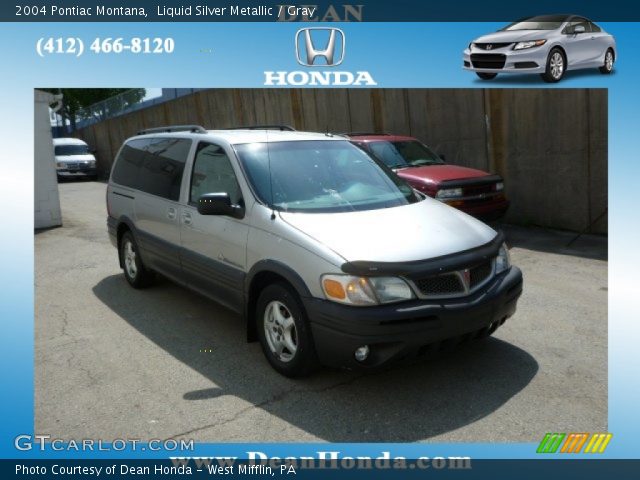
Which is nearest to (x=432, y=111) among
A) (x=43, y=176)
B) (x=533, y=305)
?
(x=533, y=305)

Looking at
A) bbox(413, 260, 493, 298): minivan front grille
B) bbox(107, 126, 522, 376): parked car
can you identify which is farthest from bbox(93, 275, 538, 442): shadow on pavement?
bbox(413, 260, 493, 298): minivan front grille

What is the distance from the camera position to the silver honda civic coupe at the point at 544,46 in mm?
3641

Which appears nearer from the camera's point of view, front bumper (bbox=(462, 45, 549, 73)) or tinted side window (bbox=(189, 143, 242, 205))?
front bumper (bbox=(462, 45, 549, 73))

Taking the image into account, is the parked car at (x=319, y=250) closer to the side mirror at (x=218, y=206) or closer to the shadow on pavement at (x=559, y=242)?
the side mirror at (x=218, y=206)

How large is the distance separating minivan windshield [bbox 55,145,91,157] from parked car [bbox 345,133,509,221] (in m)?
14.8

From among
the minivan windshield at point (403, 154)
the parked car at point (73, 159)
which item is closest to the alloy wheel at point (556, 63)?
the minivan windshield at point (403, 154)

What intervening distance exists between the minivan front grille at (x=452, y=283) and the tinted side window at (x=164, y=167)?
2.86m

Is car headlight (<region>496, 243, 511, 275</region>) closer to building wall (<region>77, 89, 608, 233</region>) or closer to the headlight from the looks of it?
the headlight

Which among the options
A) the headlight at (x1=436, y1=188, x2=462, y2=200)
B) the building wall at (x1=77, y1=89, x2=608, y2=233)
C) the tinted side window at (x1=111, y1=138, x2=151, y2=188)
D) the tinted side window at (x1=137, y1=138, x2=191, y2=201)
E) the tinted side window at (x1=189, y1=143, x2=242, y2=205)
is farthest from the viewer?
the building wall at (x1=77, y1=89, x2=608, y2=233)

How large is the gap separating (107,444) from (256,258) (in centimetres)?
167

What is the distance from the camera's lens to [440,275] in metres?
3.98

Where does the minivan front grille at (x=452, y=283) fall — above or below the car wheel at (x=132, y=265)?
above

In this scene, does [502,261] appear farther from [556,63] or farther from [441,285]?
[556,63]

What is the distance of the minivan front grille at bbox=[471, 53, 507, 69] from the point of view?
147 inches
